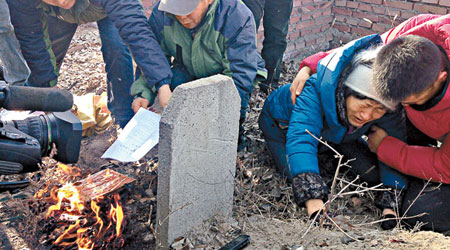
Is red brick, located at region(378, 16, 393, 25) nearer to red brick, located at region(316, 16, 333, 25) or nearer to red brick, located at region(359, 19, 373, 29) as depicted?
red brick, located at region(359, 19, 373, 29)

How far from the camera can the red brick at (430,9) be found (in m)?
5.48

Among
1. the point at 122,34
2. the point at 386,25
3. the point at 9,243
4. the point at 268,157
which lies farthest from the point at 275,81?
the point at 9,243

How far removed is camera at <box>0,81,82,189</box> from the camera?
1682 millimetres

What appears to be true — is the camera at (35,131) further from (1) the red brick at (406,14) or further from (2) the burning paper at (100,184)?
(1) the red brick at (406,14)

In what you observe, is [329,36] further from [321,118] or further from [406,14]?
[321,118]

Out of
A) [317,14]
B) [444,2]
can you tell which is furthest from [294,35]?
[444,2]

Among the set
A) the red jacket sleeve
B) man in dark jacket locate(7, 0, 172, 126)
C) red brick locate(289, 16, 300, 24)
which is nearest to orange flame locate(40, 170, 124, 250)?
man in dark jacket locate(7, 0, 172, 126)

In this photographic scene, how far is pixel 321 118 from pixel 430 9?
12.8 ft

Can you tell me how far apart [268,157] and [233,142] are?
44.9 inches

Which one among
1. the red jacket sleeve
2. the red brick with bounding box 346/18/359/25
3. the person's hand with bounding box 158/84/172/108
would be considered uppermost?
the red brick with bounding box 346/18/359/25

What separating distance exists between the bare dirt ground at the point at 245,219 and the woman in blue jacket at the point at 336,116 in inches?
8.3

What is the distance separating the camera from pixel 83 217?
250cm

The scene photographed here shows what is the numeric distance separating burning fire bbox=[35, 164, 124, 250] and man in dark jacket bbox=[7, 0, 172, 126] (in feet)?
3.48

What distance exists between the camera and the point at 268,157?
3490mm
